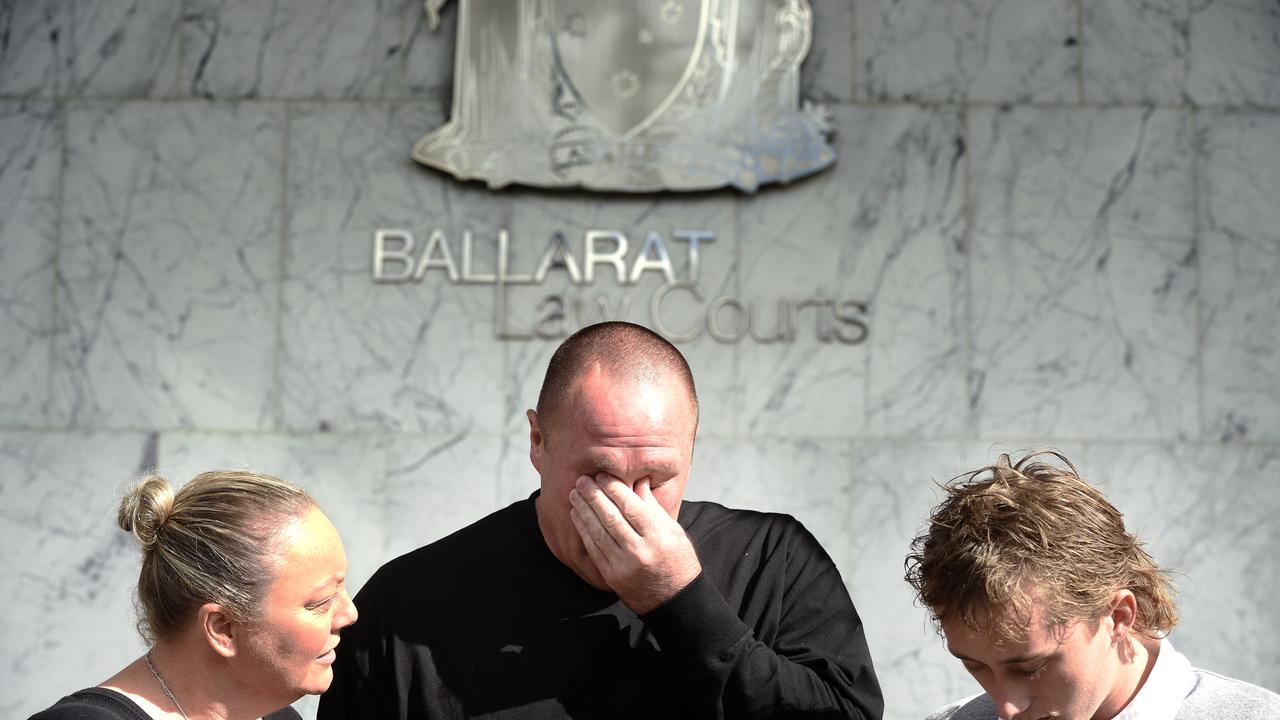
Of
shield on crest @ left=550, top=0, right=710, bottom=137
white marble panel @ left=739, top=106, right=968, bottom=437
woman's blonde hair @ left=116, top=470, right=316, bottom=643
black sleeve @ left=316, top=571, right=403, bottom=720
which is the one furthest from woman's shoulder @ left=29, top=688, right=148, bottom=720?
shield on crest @ left=550, top=0, right=710, bottom=137

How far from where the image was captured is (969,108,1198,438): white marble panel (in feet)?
19.3

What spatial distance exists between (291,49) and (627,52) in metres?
1.64

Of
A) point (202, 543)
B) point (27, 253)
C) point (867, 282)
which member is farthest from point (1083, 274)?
point (27, 253)

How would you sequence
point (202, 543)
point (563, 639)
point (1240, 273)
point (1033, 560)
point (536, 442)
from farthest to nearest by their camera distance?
point (1240, 273) → point (536, 442) → point (563, 639) → point (202, 543) → point (1033, 560)

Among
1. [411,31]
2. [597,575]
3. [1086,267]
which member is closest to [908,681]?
[1086,267]

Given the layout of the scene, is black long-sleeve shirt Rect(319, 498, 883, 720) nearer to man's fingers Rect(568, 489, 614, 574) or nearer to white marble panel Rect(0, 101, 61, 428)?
man's fingers Rect(568, 489, 614, 574)

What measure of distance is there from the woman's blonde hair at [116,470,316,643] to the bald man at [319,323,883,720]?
0.37 m

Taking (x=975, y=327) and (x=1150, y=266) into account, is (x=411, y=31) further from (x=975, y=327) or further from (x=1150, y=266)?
(x=1150, y=266)

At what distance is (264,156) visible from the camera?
19.9ft

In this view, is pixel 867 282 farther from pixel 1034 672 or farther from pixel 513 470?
pixel 1034 672

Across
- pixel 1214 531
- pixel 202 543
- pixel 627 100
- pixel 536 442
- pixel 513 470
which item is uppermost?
pixel 627 100

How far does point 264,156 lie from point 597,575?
4.06 m

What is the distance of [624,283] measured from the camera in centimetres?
598

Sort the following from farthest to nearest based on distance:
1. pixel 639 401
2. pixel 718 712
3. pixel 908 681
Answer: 1. pixel 908 681
2. pixel 639 401
3. pixel 718 712
